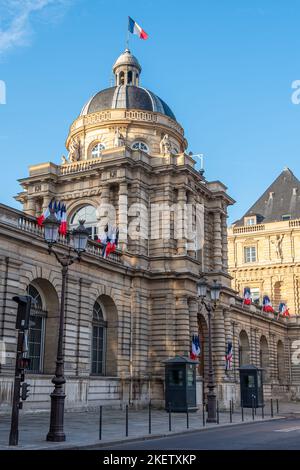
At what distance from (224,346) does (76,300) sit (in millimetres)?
16524

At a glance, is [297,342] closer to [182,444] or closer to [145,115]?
[145,115]

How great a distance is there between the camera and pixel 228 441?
18500 mm

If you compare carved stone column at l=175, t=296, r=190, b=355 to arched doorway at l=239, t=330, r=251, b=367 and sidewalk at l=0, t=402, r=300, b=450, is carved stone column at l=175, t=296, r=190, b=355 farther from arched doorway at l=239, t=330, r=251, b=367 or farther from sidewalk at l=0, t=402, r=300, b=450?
arched doorway at l=239, t=330, r=251, b=367

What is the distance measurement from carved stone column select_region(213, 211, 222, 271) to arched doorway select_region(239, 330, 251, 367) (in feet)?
40.0

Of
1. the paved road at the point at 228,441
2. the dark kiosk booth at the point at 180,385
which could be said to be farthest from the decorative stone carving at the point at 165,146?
the paved road at the point at 228,441

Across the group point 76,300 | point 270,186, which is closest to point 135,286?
point 76,300

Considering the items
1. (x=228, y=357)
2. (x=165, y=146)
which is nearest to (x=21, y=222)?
(x=165, y=146)

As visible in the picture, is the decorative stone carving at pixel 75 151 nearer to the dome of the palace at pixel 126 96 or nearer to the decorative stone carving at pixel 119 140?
the dome of the palace at pixel 126 96

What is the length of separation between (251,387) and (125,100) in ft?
79.7

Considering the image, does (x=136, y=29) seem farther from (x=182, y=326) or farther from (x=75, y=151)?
(x=182, y=326)

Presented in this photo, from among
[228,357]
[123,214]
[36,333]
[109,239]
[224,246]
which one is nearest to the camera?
[36,333]

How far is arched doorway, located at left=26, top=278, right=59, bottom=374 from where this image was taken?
31516mm

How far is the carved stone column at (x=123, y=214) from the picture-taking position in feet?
130

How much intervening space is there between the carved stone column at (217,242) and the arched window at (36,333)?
60.7ft
